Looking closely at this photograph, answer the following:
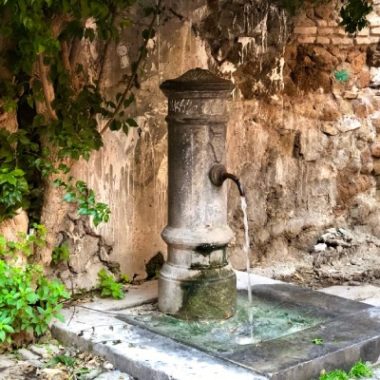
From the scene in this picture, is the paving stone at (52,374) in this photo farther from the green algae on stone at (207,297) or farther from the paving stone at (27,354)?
the green algae on stone at (207,297)

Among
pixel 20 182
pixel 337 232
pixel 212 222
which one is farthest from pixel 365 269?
pixel 20 182

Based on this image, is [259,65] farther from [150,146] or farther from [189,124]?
[189,124]

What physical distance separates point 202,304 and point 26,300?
102 cm

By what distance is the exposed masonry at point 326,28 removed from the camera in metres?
6.38

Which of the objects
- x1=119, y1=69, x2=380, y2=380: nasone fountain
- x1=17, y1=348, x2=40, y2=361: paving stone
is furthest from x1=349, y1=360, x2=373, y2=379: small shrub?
x1=17, y1=348, x2=40, y2=361: paving stone

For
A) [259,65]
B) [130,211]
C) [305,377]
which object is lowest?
[305,377]

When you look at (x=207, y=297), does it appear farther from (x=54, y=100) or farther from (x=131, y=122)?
(x=54, y=100)

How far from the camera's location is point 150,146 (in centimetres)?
545

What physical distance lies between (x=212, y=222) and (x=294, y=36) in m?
2.32

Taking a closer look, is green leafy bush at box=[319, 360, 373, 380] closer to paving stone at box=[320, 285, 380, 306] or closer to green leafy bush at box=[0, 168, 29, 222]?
paving stone at box=[320, 285, 380, 306]

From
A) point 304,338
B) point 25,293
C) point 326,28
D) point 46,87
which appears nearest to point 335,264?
point 326,28

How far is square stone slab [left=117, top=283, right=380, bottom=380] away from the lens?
3.87 m

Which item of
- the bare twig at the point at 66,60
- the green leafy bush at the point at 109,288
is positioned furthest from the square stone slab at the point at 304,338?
the bare twig at the point at 66,60

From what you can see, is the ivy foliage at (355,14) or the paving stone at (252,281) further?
the ivy foliage at (355,14)
